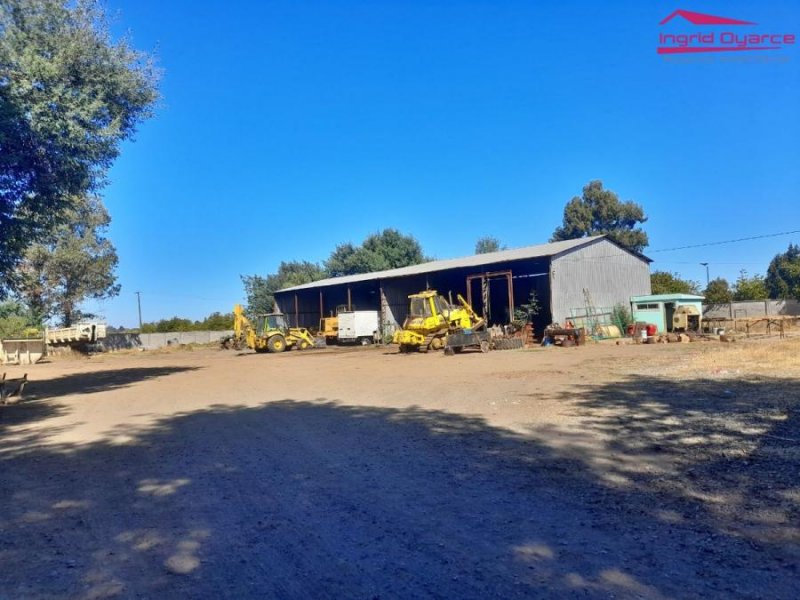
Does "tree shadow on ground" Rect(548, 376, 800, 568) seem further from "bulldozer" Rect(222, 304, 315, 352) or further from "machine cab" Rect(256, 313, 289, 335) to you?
"machine cab" Rect(256, 313, 289, 335)

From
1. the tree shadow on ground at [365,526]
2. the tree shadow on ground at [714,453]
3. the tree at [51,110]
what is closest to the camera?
the tree shadow on ground at [365,526]

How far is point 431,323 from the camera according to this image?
94.0ft

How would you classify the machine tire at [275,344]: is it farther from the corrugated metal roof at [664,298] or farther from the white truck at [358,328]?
the corrugated metal roof at [664,298]

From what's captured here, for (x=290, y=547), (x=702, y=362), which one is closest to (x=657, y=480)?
(x=290, y=547)

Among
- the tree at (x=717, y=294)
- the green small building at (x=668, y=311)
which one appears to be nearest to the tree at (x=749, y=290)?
the tree at (x=717, y=294)

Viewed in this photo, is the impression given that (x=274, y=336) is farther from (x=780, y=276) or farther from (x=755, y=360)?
(x=780, y=276)

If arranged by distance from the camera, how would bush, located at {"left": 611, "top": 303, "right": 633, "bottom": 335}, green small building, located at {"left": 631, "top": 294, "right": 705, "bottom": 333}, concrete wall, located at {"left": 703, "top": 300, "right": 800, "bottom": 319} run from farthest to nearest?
concrete wall, located at {"left": 703, "top": 300, "right": 800, "bottom": 319}, bush, located at {"left": 611, "top": 303, "right": 633, "bottom": 335}, green small building, located at {"left": 631, "top": 294, "right": 705, "bottom": 333}

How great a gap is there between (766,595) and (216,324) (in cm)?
7225

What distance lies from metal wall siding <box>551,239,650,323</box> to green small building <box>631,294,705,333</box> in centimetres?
115

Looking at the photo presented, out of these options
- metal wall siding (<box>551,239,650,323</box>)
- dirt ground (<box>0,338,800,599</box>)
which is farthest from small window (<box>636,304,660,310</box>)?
dirt ground (<box>0,338,800,599</box>)

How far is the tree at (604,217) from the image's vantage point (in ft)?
216

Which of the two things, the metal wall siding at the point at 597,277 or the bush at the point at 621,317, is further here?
the bush at the point at 621,317

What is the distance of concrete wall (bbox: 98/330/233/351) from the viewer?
5369cm

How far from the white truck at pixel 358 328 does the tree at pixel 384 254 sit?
18.7 metres
